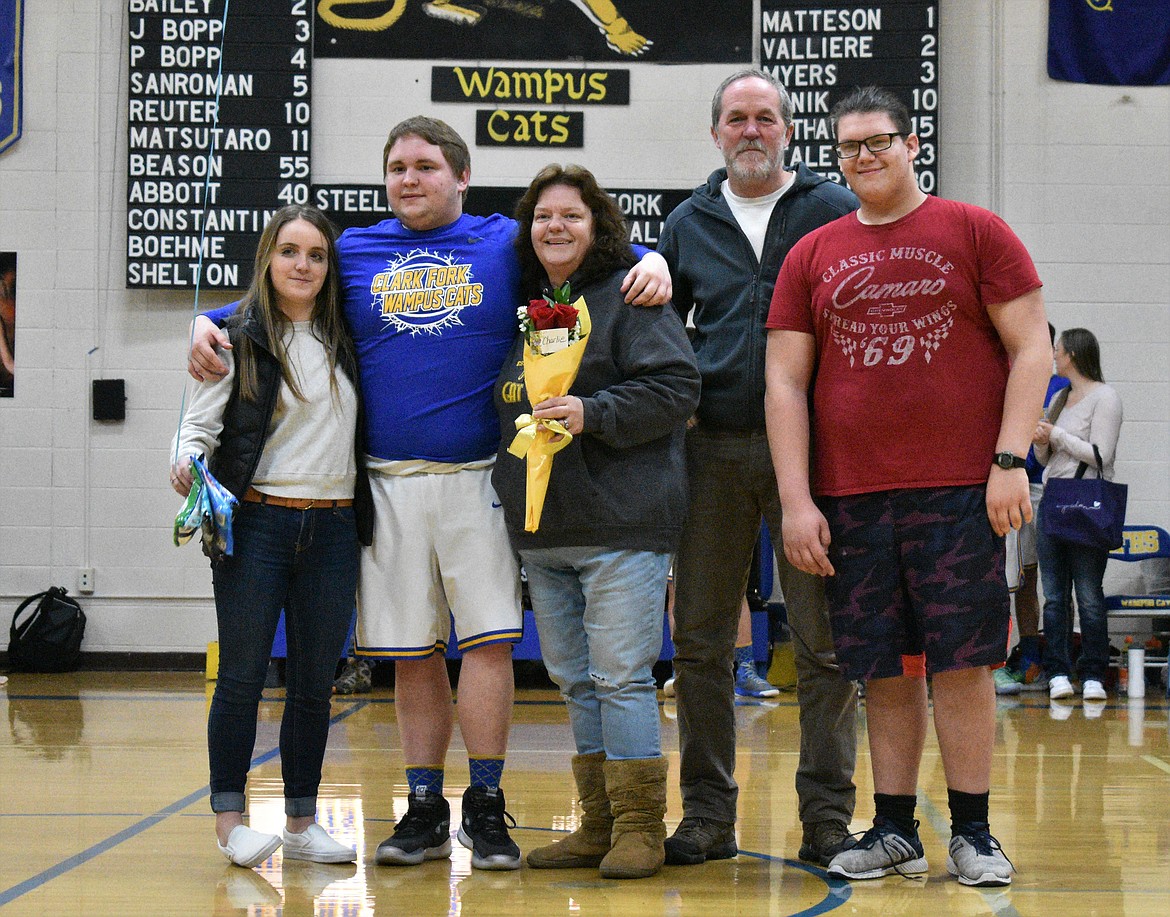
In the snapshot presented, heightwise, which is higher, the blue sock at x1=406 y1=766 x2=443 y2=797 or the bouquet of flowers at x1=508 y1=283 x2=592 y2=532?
the bouquet of flowers at x1=508 y1=283 x2=592 y2=532

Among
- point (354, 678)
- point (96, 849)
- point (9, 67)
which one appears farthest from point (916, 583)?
point (9, 67)

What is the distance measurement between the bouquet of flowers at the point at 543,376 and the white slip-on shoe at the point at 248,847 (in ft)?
2.71

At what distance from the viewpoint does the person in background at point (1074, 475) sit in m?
6.00

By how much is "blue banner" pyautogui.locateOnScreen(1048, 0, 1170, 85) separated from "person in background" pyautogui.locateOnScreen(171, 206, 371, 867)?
17.4 ft

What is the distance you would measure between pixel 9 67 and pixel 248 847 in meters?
5.54

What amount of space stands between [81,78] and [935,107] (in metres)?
4.36

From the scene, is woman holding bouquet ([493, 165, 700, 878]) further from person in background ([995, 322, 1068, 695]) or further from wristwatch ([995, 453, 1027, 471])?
person in background ([995, 322, 1068, 695])

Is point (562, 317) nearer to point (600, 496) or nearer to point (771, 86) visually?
point (600, 496)

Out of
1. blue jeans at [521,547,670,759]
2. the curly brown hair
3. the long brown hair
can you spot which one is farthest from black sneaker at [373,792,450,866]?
the curly brown hair

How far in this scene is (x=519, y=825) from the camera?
3.17m

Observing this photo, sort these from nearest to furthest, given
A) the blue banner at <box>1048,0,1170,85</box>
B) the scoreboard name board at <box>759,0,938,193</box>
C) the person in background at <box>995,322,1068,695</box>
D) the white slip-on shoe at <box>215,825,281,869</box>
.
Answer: the white slip-on shoe at <box>215,825,281,869</box>, the person in background at <box>995,322,1068,695</box>, the scoreboard name board at <box>759,0,938,193</box>, the blue banner at <box>1048,0,1170,85</box>

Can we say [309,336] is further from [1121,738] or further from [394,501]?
[1121,738]

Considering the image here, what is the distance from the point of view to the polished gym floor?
243 cm

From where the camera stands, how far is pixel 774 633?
257 inches
